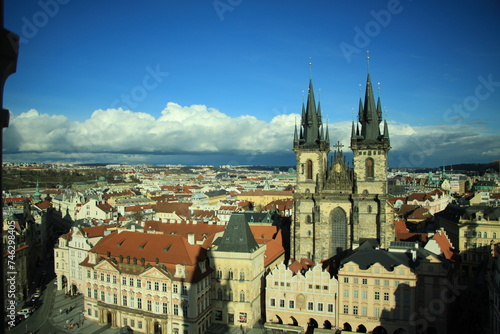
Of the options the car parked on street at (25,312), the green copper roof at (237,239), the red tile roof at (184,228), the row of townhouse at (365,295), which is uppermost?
the green copper roof at (237,239)

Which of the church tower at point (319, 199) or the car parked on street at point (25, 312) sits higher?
the church tower at point (319, 199)

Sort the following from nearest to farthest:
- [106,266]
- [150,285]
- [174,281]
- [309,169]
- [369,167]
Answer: [174,281], [150,285], [106,266], [369,167], [309,169]

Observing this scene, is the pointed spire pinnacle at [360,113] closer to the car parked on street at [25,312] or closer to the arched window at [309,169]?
the arched window at [309,169]

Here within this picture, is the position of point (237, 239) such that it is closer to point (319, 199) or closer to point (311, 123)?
point (319, 199)

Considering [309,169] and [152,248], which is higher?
[309,169]

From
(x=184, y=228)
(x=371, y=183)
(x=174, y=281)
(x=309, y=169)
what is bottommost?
(x=174, y=281)

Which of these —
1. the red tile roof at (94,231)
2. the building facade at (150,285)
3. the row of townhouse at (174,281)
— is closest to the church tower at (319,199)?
the row of townhouse at (174,281)

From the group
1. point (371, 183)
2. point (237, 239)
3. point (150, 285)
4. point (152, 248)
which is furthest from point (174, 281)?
point (371, 183)

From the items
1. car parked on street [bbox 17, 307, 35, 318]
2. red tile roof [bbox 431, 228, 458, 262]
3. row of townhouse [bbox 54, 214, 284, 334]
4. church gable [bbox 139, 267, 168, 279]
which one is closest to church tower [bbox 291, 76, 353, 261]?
row of townhouse [bbox 54, 214, 284, 334]
